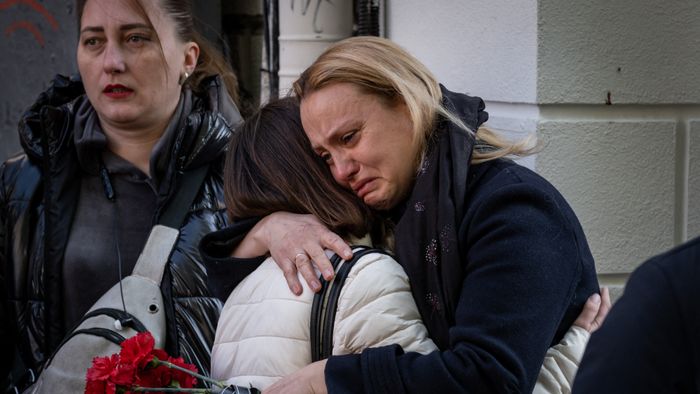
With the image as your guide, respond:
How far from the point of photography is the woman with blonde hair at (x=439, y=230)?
196 cm

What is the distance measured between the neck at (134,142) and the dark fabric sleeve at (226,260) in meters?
0.98

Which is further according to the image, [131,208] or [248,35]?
[248,35]

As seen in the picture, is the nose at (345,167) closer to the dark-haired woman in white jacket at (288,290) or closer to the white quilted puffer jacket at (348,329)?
the dark-haired woman in white jacket at (288,290)

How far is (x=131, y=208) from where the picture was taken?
340 cm

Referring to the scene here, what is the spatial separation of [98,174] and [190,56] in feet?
1.78

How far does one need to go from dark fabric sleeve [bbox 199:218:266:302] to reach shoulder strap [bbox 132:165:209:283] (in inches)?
22.3

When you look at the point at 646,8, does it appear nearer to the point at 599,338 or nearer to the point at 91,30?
the point at 91,30

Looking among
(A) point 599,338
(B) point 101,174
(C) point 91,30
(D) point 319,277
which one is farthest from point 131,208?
(A) point 599,338

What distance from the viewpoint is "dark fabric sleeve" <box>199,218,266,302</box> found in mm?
2439

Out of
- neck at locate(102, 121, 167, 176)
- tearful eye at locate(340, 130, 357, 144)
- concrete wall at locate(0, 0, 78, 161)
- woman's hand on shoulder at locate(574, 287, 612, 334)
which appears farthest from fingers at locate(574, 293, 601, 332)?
concrete wall at locate(0, 0, 78, 161)

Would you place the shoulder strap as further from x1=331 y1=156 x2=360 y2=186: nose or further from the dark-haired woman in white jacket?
x1=331 y1=156 x2=360 y2=186: nose

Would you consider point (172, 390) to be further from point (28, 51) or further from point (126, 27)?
point (28, 51)

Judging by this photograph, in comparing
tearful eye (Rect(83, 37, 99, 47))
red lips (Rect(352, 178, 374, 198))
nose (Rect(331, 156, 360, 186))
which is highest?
tearful eye (Rect(83, 37, 99, 47))

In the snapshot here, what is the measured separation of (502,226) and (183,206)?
4.94 ft
